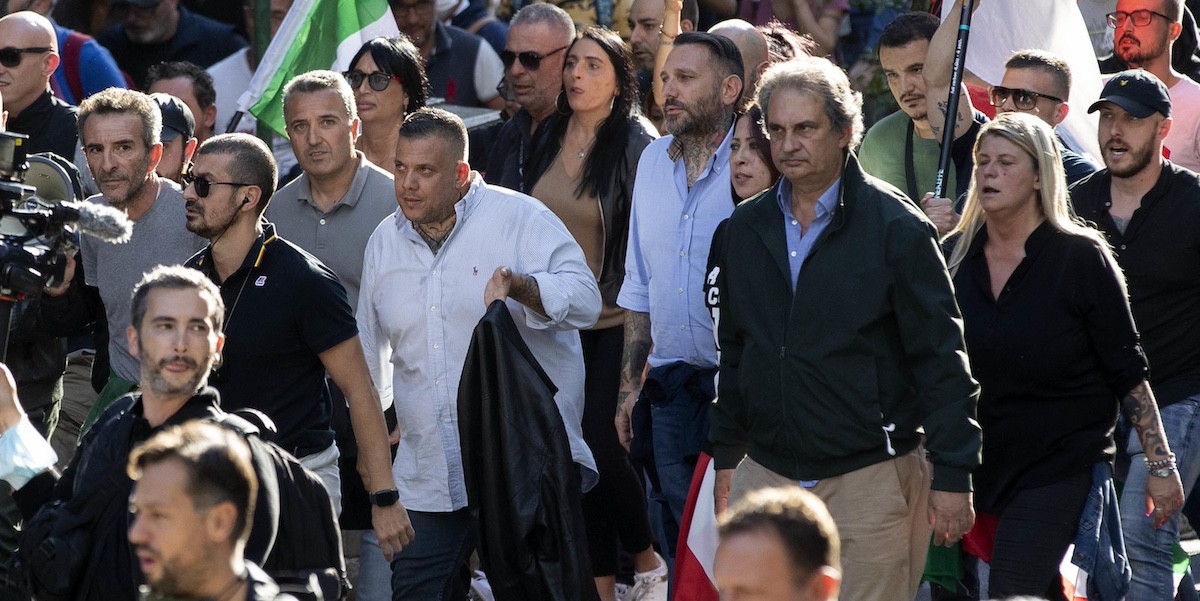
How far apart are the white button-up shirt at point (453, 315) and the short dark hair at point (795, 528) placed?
2471 millimetres

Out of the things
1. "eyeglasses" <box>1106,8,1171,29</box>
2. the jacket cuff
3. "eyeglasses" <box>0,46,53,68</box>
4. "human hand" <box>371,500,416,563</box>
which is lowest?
"human hand" <box>371,500,416,563</box>

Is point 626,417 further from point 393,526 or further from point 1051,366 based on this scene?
point 1051,366

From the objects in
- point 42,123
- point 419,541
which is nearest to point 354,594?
point 419,541

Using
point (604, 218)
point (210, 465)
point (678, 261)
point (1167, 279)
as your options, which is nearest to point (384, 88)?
point (604, 218)

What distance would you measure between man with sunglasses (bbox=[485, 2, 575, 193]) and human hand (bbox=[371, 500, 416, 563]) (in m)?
2.27

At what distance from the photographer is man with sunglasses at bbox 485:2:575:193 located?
787 centimetres

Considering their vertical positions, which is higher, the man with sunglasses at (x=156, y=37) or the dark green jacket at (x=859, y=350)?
the man with sunglasses at (x=156, y=37)

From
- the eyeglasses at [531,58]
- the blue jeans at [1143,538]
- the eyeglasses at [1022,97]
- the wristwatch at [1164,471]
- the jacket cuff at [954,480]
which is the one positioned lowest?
the blue jeans at [1143,538]

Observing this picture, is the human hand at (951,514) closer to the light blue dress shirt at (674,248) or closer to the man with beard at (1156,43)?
the light blue dress shirt at (674,248)

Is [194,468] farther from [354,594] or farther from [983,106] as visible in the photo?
[983,106]

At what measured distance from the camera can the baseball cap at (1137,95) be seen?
657 cm

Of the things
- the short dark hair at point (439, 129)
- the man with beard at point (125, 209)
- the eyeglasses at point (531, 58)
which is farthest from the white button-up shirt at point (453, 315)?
the eyeglasses at point (531, 58)

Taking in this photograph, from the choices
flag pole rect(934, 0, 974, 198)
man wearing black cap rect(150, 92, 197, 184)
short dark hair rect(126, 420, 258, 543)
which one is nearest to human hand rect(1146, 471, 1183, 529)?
flag pole rect(934, 0, 974, 198)

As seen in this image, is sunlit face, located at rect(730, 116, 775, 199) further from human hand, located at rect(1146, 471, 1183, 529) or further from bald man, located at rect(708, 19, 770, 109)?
human hand, located at rect(1146, 471, 1183, 529)
